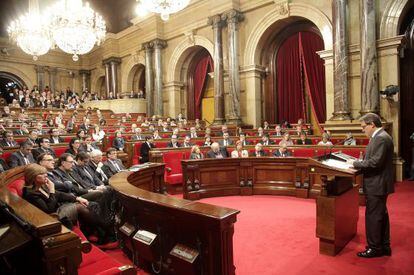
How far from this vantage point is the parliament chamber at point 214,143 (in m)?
2.23

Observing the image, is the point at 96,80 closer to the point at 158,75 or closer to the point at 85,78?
the point at 85,78

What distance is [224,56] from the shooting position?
1184 cm

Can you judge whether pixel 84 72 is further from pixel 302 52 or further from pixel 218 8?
pixel 302 52

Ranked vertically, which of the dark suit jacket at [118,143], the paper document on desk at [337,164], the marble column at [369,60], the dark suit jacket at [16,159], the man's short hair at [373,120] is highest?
the marble column at [369,60]

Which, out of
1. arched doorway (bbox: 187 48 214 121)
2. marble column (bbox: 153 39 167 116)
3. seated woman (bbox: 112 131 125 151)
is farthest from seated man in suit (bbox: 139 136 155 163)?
marble column (bbox: 153 39 167 116)

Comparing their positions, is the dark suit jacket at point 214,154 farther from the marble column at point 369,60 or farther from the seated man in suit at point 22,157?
the marble column at point 369,60

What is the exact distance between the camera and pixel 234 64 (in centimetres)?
1130

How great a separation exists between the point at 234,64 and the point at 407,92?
5.45m

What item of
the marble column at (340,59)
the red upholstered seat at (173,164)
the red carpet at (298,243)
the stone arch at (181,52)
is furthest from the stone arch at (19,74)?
the red carpet at (298,243)

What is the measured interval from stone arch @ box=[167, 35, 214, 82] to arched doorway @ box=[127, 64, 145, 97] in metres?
3.36

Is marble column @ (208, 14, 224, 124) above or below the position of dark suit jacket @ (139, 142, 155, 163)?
above

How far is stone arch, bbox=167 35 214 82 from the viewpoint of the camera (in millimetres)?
12853

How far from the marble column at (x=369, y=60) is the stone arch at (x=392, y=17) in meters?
0.32

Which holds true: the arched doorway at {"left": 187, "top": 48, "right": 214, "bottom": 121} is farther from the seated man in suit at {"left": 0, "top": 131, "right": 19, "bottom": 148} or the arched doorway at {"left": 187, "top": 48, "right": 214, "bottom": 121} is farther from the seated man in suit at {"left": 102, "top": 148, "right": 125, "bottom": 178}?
the seated man in suit at {"left": 102, "top": 148, "right": 125, "bottom": 178}
